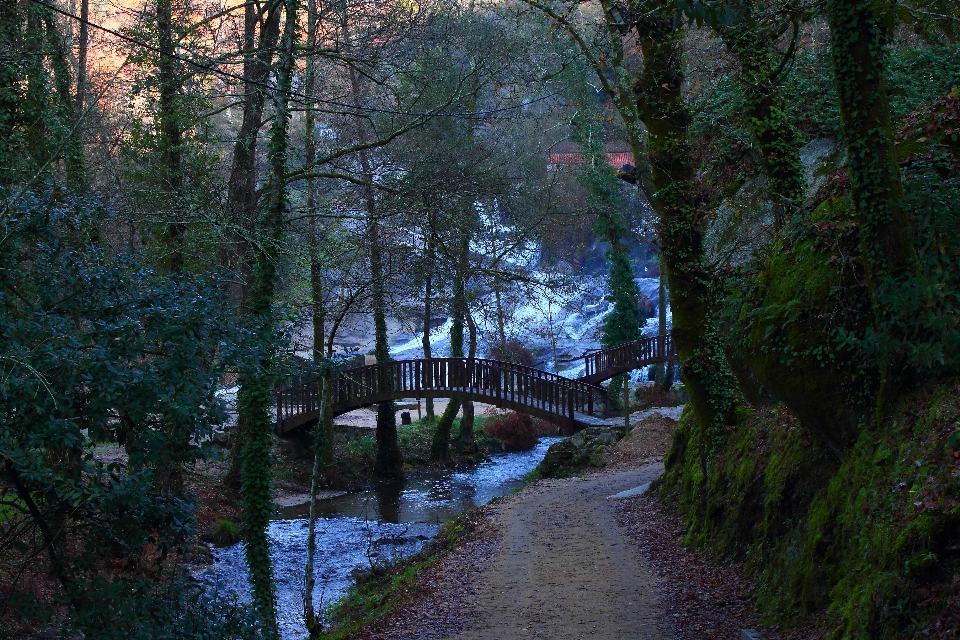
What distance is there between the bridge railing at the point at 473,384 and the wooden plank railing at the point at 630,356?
3441 mm

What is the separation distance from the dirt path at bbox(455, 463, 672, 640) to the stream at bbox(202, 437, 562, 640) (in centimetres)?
250

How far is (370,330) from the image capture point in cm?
3528

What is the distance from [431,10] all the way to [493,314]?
6.31m

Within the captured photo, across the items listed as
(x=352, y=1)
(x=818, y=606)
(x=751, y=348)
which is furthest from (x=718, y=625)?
(x=352, y=1)

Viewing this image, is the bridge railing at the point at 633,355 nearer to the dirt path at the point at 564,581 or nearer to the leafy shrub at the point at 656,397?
the leafy shrub at the point at 656,397

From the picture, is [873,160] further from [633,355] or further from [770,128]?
[633,355]

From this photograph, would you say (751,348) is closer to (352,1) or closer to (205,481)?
(352,1)

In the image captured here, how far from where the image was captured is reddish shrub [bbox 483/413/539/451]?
76.3 ft

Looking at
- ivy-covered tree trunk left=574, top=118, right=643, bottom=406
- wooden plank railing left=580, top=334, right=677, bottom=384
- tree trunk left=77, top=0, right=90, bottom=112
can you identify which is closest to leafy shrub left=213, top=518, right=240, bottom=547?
tree trunk left=77, top=0, right=90, bottom=112

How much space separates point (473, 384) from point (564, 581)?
9.96 metres

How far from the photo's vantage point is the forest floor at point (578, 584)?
6656 mm

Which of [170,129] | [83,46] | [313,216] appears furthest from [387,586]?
[83,46]

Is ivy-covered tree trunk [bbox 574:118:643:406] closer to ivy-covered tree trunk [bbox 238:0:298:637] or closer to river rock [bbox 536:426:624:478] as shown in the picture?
river rock [bbox 536:426:624:478]

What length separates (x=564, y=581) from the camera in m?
8.30
